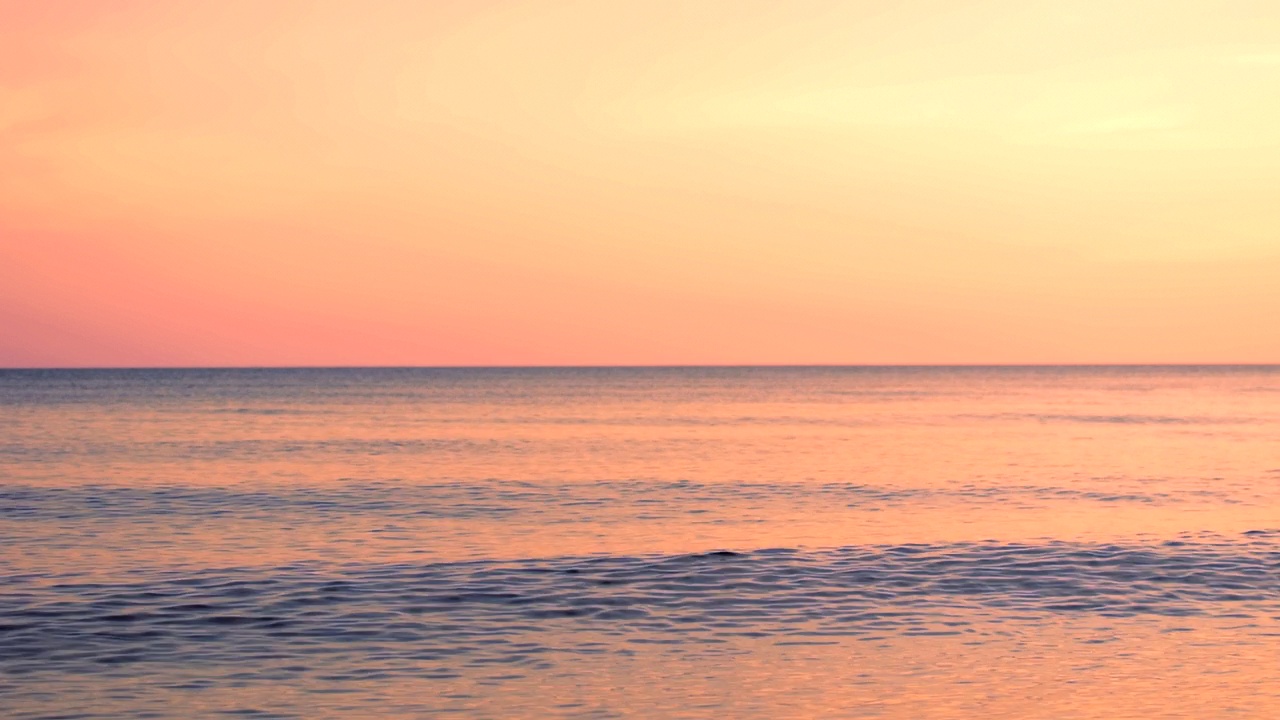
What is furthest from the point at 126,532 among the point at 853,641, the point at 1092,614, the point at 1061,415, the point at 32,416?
the point at 1061,415

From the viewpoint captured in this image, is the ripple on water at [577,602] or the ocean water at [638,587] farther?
the ripple on water at [577,602]

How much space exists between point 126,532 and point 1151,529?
23373mm

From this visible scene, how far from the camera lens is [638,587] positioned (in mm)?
20984

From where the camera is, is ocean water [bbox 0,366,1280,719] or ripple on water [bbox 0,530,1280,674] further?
ripple on water [bbox 0,530,1280,674]

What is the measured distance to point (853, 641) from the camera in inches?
667

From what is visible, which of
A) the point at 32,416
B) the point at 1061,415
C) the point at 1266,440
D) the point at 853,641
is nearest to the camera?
the point at 853,641

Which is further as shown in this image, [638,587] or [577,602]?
[638,587]

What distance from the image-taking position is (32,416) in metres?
86.9

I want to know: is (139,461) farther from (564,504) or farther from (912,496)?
(912,496)

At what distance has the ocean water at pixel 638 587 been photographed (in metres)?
14.3

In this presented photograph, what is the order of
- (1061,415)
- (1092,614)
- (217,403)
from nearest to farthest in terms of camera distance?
1. (1092,614)
2. (1061,415)
3. (217,403)

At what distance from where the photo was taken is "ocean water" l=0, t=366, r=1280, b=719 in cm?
1434

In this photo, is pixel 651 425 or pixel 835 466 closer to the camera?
pixel 835 466

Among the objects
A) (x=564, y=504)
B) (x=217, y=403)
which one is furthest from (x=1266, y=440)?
(x=217, y=403)
